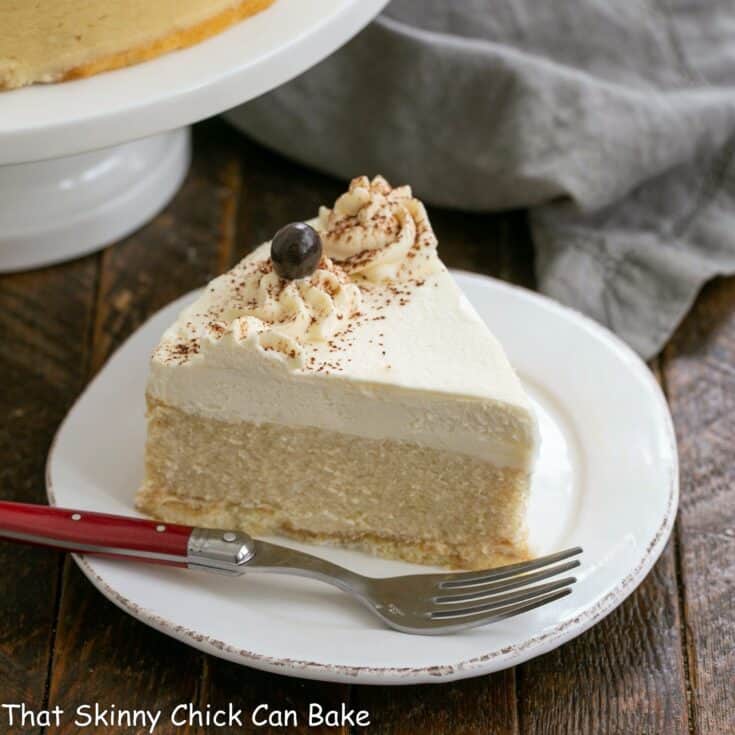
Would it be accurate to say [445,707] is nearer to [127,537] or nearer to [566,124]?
[127,537]

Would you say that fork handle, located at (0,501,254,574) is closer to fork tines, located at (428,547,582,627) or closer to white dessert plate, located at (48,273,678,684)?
white dessert plate, located at (48,273,678,684)

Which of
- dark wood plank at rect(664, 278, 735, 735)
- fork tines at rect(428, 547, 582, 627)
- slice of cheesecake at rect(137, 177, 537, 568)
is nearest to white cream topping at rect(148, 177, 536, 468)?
slice of cheesecake at rect(137, 177, 537, 568)

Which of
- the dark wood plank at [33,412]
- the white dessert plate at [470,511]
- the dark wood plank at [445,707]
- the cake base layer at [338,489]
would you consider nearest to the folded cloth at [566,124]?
the white dessert plate at [470,511]

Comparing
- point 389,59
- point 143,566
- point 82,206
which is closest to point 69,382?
point 82,206

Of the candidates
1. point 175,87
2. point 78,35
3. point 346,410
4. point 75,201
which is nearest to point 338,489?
point 346,410

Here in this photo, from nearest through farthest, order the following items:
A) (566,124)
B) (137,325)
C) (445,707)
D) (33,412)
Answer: (445,707) < (33,412) < (137,325) < (566,124)

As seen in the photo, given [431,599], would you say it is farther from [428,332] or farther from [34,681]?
[34,681]

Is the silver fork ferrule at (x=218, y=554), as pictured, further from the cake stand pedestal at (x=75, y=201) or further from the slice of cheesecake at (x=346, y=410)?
the cake stand pedestal at (x=75, y=201)
